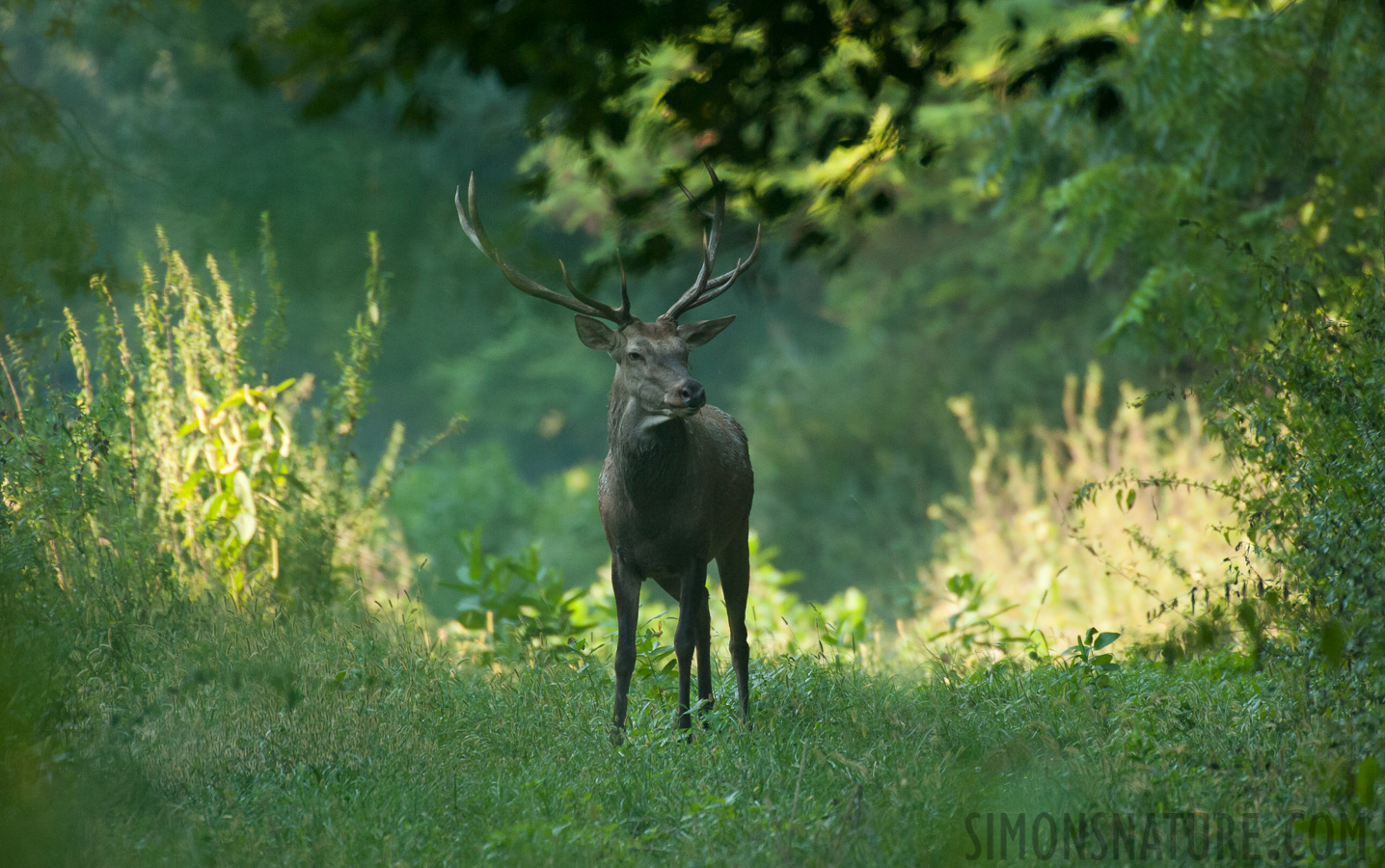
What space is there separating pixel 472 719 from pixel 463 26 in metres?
3.11

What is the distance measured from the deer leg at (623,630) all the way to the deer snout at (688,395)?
826 mm

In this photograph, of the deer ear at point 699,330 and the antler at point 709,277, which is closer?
the antler at point 709,277

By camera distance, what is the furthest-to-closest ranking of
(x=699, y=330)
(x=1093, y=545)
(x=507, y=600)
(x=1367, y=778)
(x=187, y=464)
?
1. (x=1093, y=545)
2. (x=507, y=600)
3. (x=187, y=464)
4. (x=699, y=330)
5. (x=1367, y=778)

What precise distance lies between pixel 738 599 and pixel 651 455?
1.01 m

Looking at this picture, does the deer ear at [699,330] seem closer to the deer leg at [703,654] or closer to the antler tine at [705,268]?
the antler tine at [705,268]

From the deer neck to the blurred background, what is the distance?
0.81 metres

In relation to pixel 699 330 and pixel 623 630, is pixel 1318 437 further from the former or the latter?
pixel 623 630

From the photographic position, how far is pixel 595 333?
5828mm

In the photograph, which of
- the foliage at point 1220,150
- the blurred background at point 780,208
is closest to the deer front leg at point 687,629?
the blurred background at point 780,208

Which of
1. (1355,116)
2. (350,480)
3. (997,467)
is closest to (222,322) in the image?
(350,480)

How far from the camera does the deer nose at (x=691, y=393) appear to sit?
526 cm

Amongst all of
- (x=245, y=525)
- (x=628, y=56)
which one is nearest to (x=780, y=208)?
(x=628, y=56)

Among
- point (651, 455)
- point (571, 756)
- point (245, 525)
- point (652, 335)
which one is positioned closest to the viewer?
point (571, 756)

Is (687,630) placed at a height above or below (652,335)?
below
